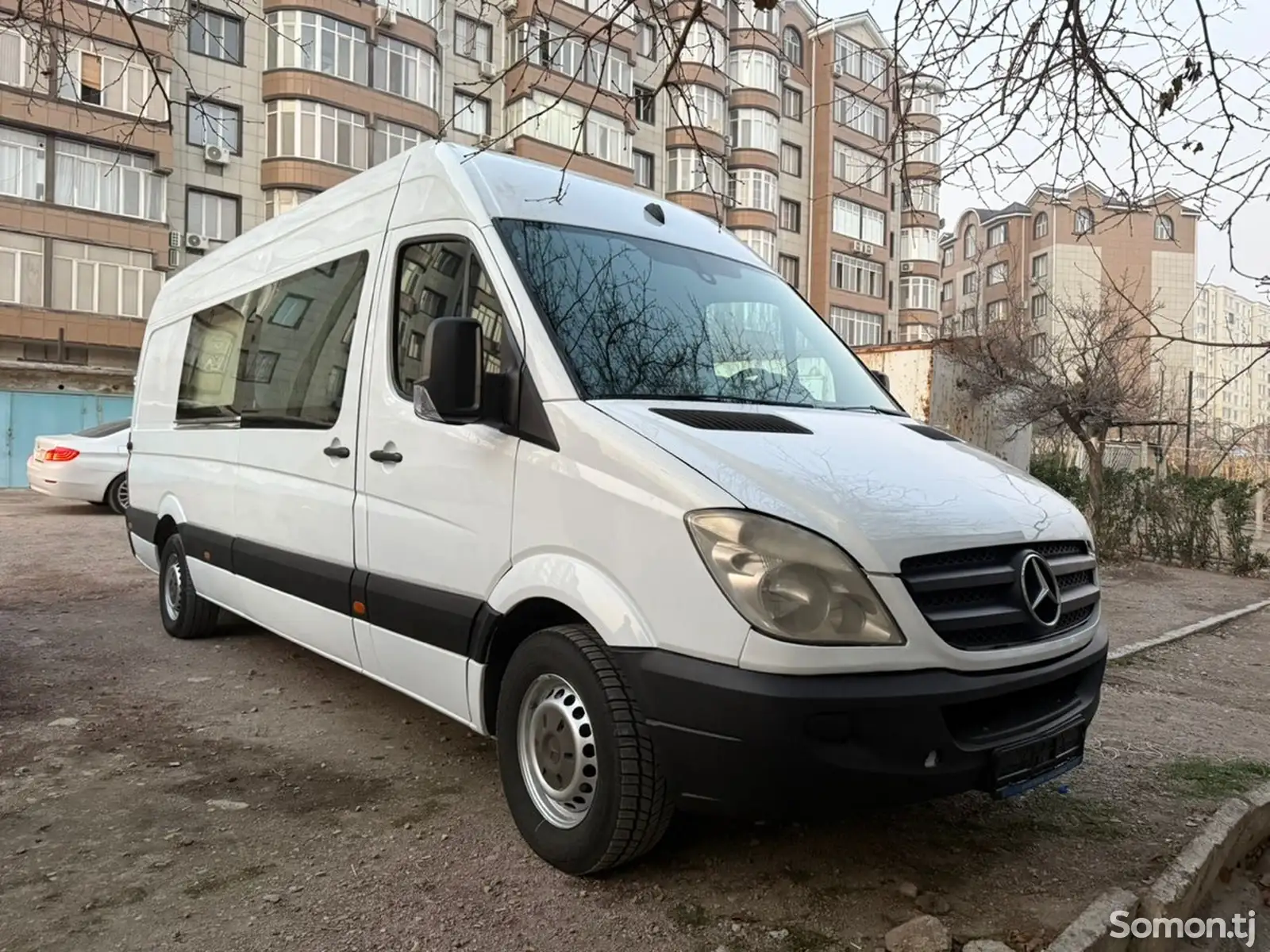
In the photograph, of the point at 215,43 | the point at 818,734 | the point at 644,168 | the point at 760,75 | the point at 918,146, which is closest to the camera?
the point at 818,734

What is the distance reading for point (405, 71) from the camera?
29.1 meters

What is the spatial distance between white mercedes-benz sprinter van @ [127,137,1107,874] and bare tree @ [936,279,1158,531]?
36.9 ft

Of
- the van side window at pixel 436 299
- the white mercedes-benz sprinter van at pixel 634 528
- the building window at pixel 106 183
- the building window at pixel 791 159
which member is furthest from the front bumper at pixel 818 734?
the building window at pixel 791 159

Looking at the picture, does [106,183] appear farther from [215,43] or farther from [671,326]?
[671,326]

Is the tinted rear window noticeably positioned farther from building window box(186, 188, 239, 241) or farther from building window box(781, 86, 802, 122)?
building window box(781, 86, 802, 122)

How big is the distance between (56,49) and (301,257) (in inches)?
76.6

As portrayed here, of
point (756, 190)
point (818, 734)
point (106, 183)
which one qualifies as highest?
point (756, 190)

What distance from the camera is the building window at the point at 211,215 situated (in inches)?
1070

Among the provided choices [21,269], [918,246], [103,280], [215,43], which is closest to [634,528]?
[21,269]

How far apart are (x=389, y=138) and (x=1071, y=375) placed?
2111cm

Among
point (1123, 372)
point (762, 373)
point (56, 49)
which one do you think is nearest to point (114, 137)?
point (56, 49)

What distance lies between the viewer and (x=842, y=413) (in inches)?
146

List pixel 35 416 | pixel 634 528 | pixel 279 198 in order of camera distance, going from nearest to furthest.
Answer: pixel 634 528
pixel 35 416
pixel 279 198

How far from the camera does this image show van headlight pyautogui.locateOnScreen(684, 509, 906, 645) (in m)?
2.57
